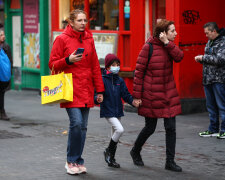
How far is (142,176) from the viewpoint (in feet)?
22.7

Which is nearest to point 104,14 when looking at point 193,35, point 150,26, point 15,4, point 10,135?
point 150,26

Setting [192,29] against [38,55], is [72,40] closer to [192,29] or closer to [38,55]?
[192,29]

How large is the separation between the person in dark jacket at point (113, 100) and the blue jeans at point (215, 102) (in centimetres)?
250

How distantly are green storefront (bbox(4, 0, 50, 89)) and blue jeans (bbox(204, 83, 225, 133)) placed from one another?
7.42 m

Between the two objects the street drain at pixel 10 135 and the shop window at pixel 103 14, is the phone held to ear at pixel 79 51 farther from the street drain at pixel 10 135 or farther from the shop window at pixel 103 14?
the shop window at pixel 103 14

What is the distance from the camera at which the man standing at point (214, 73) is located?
9.44m

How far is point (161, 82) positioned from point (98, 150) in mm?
1818

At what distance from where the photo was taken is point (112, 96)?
24.8ft

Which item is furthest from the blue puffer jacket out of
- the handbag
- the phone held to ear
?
the handbag

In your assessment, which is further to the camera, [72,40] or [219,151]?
[219,151]

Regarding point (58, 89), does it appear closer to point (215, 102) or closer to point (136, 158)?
point (136, 158)

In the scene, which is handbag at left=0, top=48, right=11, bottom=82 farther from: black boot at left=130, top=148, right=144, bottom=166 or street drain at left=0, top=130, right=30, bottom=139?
black boot at left=130, top=148, right=144, bottom=166

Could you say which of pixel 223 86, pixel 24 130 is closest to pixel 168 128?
pixel 223 86

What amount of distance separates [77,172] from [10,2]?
1260 centimetres
